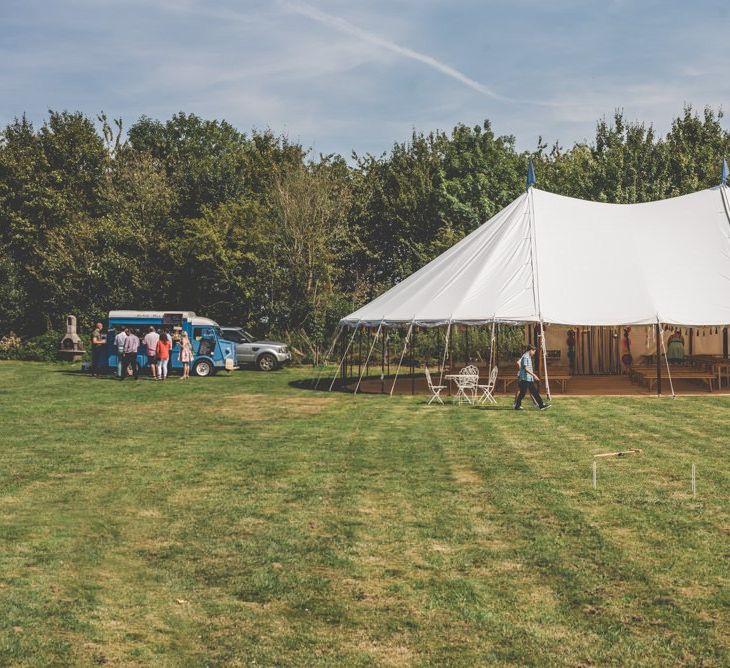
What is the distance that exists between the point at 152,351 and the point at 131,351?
24.9 inches

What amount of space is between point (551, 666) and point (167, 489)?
643 centimetres

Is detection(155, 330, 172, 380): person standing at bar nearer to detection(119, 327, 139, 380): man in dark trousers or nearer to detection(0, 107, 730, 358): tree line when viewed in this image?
detection(119, 327, 139, 380): man in dark trousers

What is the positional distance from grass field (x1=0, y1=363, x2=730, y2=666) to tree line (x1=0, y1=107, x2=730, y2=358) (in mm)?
25244

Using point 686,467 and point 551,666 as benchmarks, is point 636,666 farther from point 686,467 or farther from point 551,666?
point 686,467

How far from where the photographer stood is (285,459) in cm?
1317

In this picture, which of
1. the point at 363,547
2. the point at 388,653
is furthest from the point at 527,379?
the point at 388,653

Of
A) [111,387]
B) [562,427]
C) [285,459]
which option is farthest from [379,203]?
[285,459]

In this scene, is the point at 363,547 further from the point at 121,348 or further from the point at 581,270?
the point at 121,348

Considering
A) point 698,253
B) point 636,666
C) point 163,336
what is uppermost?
point 698,253

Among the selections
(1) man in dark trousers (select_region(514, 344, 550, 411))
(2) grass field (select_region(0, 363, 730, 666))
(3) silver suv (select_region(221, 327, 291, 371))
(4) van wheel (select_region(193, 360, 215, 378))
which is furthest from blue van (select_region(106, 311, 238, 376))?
(2) grass field (select_region(0, 363, 730, 666))

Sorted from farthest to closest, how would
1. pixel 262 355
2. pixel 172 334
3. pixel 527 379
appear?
pixel 262 355 → pixel 172 334 → pixel 527 379

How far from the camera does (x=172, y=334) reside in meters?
30.8

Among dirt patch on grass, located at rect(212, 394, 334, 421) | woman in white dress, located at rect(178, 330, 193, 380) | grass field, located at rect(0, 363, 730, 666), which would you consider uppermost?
woman in white dress, located at rect(178, 330, 193, 380)

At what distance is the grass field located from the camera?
5.96 meters
